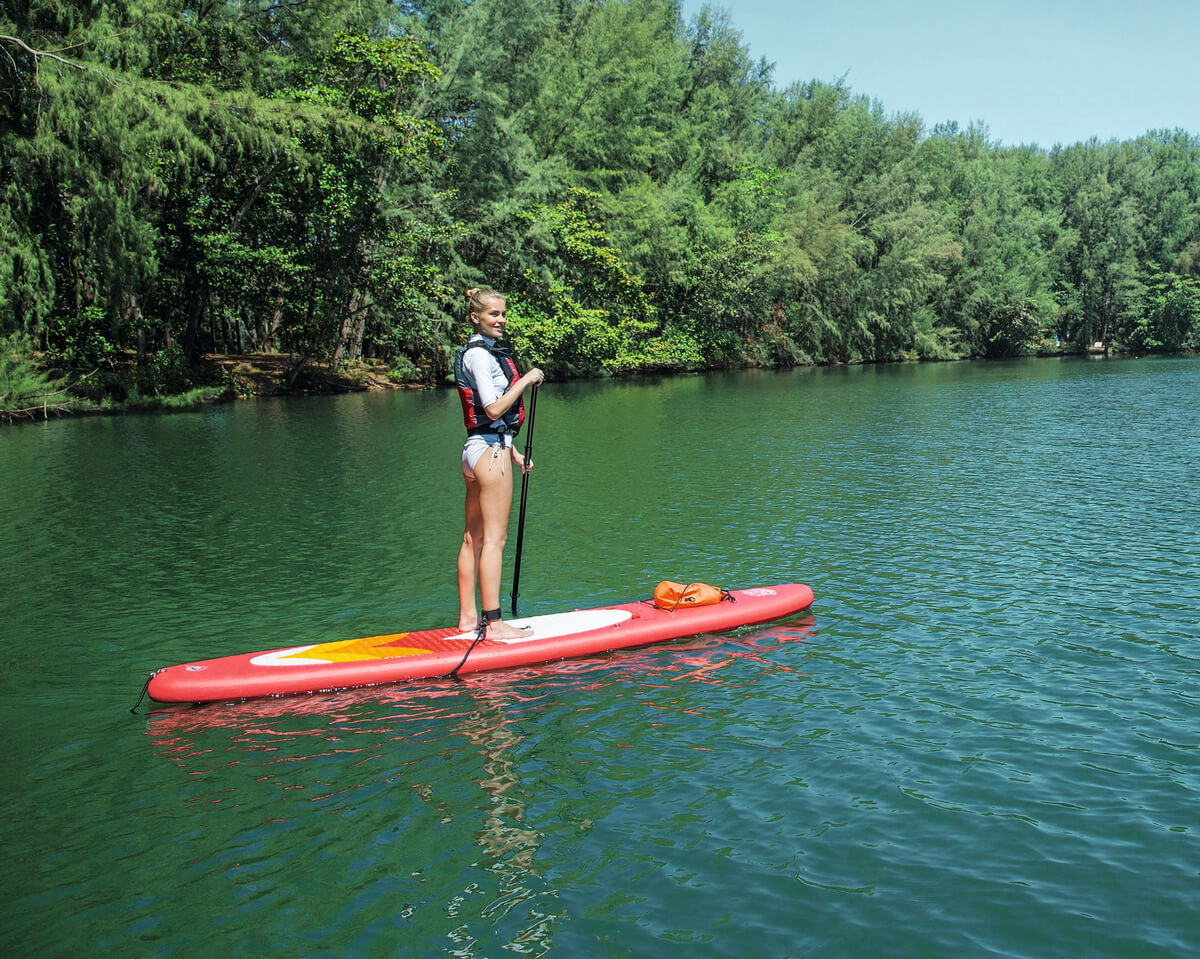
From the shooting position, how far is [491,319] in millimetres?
6520

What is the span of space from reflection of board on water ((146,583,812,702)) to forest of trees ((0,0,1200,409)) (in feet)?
78.6

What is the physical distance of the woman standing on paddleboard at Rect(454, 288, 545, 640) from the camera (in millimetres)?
6508

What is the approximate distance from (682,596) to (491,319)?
9.47ft

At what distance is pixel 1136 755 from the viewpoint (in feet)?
17.9

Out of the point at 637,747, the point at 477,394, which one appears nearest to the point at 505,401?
the point at 477,394

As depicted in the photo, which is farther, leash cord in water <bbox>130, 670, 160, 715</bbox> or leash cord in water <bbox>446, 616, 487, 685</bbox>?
leash cord in water <bbox>446, 616, 487, 685</bbox>

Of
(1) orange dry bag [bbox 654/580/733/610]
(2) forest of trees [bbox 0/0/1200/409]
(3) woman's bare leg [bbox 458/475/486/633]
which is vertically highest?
(2) forest of trees [bbox 0/0/1200/409]

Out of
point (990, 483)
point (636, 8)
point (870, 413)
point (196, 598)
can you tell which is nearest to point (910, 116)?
point (636, 8)

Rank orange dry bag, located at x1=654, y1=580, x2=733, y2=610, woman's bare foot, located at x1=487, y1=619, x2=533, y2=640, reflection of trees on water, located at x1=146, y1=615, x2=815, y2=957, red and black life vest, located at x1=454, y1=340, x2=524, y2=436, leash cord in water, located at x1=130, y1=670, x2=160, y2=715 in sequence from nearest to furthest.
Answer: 1. reflection of trees on water, located at x1=146, y1=615, x2=815, y2=957
2. leash cord in water, located at x1=130, y1=670, x2=160, y2=715
3. red and black life vest, located at x1=454, y1=340, x2=524, y2=436
4. woman's bare foot, located at x1=487, y1=619, x2=533, y2=640
5. orange dry bag, located at x1=654, y1=580, x2=733, y2=610

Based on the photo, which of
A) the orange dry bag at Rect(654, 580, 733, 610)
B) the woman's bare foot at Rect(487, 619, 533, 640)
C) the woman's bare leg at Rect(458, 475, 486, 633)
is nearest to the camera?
the woman's bare leg at Rect(458, 475, 486, 633)

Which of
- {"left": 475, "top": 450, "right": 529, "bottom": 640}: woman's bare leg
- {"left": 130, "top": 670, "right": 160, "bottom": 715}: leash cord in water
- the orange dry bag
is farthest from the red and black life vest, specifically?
{"left": 130, "top": 670, "right": 160, "bottom": 715}: leash cord in water

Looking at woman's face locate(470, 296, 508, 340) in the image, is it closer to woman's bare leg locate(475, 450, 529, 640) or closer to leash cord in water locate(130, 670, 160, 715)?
woman's bare leg locate(475, 450, 529, 640)

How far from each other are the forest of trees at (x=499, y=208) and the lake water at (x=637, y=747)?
18.2 meters

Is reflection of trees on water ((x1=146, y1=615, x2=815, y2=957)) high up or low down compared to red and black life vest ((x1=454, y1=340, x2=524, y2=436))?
down
